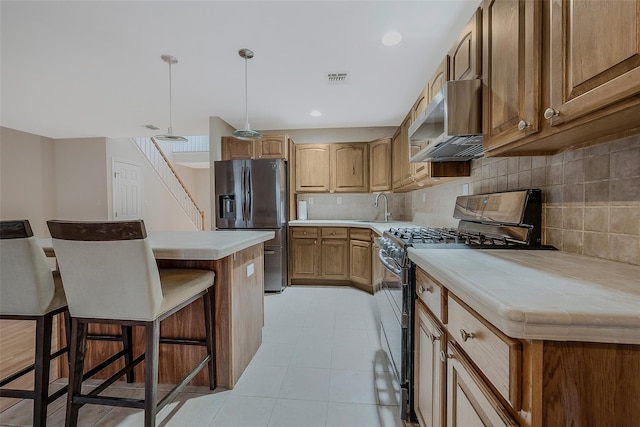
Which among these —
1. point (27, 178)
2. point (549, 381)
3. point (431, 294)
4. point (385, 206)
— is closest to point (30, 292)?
point (431, 294)

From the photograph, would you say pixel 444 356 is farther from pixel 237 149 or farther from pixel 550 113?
pixel 237 149

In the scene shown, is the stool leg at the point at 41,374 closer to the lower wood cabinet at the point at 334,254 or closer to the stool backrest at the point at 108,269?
the stool backrest at the point at 108,269

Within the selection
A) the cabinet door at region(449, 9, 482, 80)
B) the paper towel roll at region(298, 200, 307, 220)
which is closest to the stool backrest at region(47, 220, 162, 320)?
the cabinet door at region(449, 9, 482, 80)

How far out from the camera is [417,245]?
139 cm

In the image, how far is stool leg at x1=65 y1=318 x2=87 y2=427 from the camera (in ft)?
4.07

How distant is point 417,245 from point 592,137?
0.81 metres

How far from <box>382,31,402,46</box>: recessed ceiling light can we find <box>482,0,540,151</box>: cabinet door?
851 mm

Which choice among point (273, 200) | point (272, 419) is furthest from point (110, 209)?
point (272, 419)

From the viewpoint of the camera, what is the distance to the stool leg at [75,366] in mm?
1241

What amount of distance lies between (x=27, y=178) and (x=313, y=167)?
17.0 ft

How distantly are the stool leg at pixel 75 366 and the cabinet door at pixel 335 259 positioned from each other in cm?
280

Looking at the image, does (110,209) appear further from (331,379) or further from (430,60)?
→ (430,60)

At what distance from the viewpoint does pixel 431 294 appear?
1113 mm

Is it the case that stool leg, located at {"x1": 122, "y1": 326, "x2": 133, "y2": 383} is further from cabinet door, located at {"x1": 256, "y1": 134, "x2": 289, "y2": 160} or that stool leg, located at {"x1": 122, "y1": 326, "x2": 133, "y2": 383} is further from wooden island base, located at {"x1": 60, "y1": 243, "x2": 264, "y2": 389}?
cabinet door, located at {"x1": 256, "y1": 134, "x2": 289, "y2": 160}
